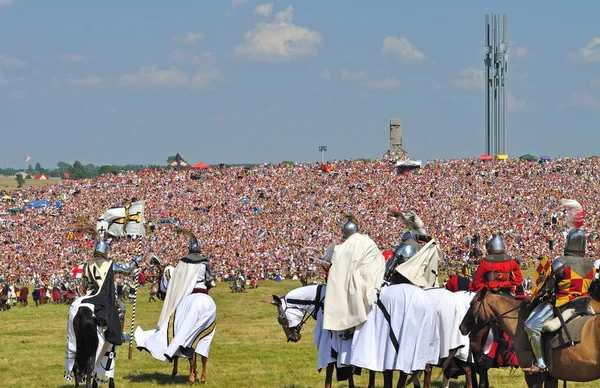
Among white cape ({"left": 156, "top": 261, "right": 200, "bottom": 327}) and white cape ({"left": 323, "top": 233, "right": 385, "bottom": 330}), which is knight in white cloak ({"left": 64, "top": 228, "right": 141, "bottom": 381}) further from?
white cape ({"left": 323, "top": 233, "right": 385, "bottom": 330})

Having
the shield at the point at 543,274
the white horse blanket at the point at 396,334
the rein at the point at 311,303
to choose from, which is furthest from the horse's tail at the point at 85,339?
the shield at the point at 543,274

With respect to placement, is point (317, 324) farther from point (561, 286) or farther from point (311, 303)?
point (561, 286)

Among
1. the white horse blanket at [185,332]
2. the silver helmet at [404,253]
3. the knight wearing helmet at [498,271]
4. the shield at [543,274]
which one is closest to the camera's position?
A: the shield at [543,274]

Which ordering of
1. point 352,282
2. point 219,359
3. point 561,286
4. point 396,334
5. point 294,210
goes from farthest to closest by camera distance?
point 294,210, point 219,359, point 352,282, point 396,334, point 561,286

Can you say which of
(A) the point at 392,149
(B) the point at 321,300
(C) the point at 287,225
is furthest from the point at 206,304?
(A) the point at 392,149

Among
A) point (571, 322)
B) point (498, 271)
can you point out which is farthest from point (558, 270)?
point (498, 271)

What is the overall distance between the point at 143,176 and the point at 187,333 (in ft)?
182

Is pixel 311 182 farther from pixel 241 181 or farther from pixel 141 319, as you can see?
pixel 141 319

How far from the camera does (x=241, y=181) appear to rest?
67688 mm

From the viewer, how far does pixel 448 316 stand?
42.7ft

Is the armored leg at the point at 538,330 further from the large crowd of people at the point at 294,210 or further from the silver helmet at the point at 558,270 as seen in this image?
the large crowd of people at the point at 294,210

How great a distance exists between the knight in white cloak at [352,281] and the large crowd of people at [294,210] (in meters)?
31.4

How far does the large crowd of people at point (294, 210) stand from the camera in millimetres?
49094

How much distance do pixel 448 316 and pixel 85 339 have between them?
5765mm
